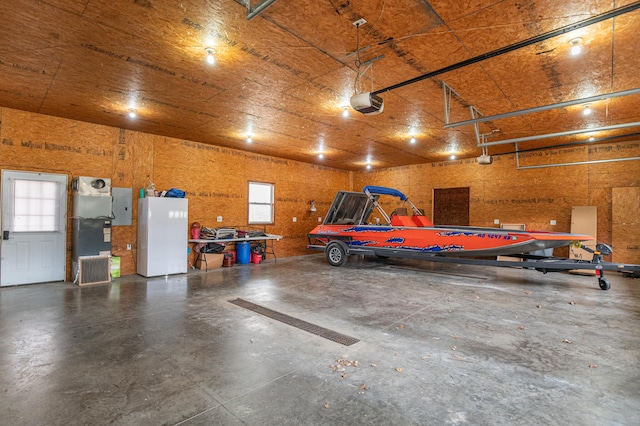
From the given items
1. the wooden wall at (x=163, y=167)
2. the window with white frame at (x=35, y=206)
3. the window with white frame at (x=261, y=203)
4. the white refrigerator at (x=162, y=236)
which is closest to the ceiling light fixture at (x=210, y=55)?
the white refrigerator at (x=162, y=236)

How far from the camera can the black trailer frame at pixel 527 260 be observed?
5641 mm

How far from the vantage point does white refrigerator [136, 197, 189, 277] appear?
21.6 ft

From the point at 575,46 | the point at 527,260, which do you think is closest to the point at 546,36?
the point at 575,46

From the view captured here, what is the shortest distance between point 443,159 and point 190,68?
8235 mm

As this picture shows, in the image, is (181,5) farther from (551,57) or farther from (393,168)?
(393,168)

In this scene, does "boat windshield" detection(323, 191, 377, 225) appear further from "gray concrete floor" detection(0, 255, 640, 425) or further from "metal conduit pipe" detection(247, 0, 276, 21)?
"metal conduit pipe" detection(247, 0, 276, 21)

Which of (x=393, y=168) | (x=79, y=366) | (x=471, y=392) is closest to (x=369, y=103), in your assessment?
(x=471, y=392)

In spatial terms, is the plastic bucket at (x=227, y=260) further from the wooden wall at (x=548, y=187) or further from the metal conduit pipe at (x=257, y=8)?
the wooden wall at (x=548, y=187)

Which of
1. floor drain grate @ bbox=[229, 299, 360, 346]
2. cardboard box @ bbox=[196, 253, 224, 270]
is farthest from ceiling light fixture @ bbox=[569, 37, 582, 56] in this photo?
cardboard box @ bbox=[196, 253, 224, 270]

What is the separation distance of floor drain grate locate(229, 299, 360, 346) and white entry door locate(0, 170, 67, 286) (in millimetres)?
4095

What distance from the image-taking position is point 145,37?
3424 millimetres

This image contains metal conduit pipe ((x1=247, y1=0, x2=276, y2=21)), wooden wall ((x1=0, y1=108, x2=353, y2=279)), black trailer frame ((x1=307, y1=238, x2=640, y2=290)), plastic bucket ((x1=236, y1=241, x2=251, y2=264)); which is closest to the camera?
metal conduit pipe ((x1=247, y1=0, x2=276, y2=21))

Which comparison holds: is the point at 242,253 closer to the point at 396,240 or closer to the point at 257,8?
the point at 396,240

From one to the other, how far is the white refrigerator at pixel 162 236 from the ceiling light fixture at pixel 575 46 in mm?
7094
